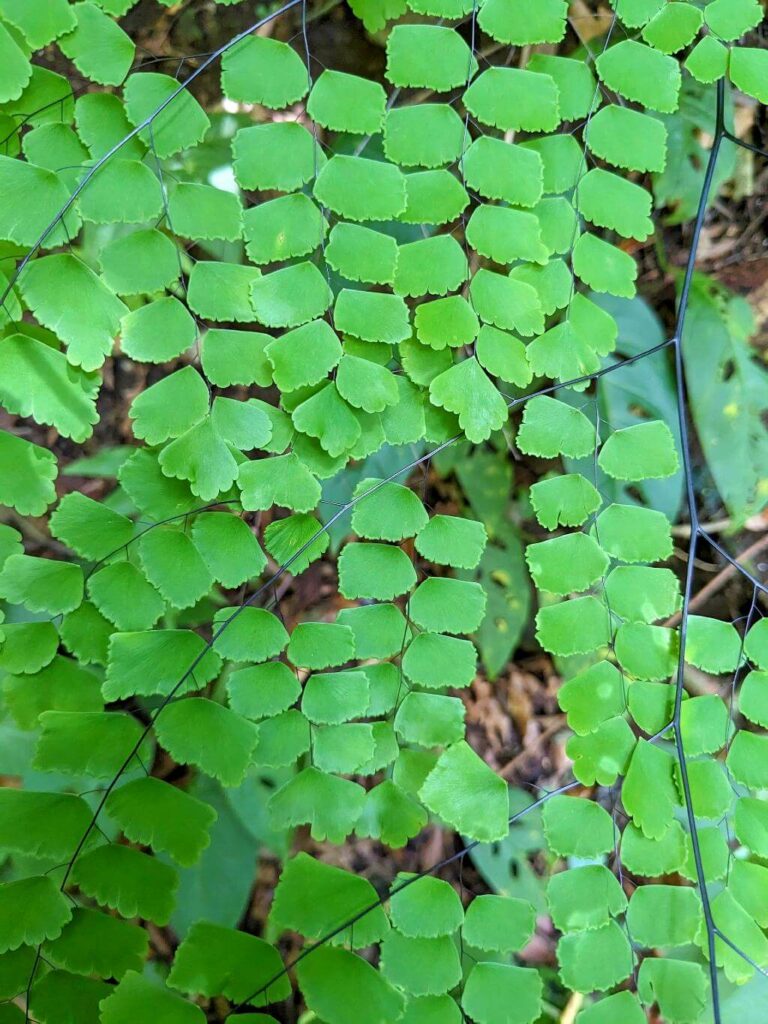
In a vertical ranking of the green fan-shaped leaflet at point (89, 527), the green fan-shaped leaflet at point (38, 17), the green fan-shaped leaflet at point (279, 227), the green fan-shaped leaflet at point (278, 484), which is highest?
the green fan-shaped leaflet at point (38, 17)

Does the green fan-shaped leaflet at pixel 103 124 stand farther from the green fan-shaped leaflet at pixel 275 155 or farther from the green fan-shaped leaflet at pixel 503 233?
the green fan-shaped leaflet at pixel 503 233

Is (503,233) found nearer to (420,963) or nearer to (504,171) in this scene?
(504,171)

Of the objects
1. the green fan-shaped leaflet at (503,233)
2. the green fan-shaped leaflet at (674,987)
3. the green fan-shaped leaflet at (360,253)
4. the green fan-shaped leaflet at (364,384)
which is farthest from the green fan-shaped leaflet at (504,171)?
the green fan-shaped leaflet at (674,987)

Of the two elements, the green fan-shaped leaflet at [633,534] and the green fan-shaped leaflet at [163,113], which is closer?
the green fan-shaped leaflet at [163,113]

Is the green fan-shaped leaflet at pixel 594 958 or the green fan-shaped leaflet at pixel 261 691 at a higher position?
the green fan-shaped leaflet at pixel 261 691

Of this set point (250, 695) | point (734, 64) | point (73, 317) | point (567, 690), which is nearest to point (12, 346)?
point (73, 317)

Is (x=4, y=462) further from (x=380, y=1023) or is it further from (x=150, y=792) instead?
(x=380, y=1023)
